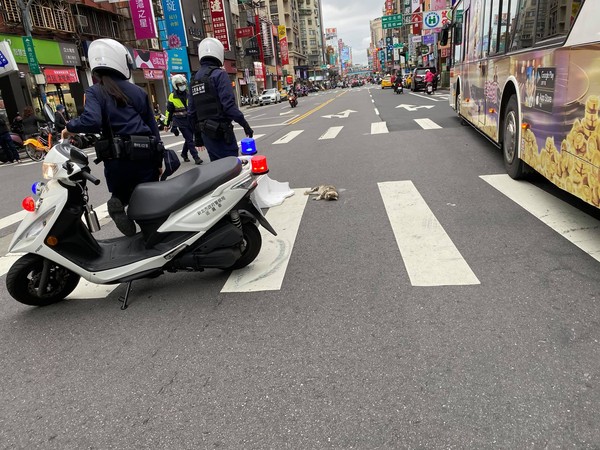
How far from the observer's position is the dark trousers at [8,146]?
15532 mm

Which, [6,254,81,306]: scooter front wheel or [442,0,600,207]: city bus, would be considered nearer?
[6,254,81,306]: scooter front wheel

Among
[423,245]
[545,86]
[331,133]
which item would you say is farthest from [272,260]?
[331,133]

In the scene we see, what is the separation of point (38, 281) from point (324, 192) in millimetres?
3922

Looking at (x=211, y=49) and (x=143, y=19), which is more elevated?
(x=143, y=19)

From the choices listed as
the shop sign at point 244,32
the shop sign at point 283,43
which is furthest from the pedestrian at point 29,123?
the shop sign at point 283,43

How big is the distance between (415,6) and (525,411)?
3022 inches

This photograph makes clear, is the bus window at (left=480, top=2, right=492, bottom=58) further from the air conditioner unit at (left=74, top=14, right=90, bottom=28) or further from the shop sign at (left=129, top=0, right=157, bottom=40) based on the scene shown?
the shop sign at (left=129, top=0, right=157, bottom=40)

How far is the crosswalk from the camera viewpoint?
3855mm

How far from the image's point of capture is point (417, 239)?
15.1ft

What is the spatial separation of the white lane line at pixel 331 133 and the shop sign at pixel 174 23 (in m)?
28.7

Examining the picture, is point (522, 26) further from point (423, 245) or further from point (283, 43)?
point (283, 43)

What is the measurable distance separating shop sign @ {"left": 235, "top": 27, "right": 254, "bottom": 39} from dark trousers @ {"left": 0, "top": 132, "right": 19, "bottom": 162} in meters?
52.8

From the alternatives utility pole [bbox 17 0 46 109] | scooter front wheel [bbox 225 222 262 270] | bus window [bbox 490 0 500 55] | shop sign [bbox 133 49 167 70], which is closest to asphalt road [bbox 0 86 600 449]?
scooter front wheel [bbox 225 222 262 270]

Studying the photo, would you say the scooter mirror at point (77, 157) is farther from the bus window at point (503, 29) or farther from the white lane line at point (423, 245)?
the bus window at point (503, 29)
